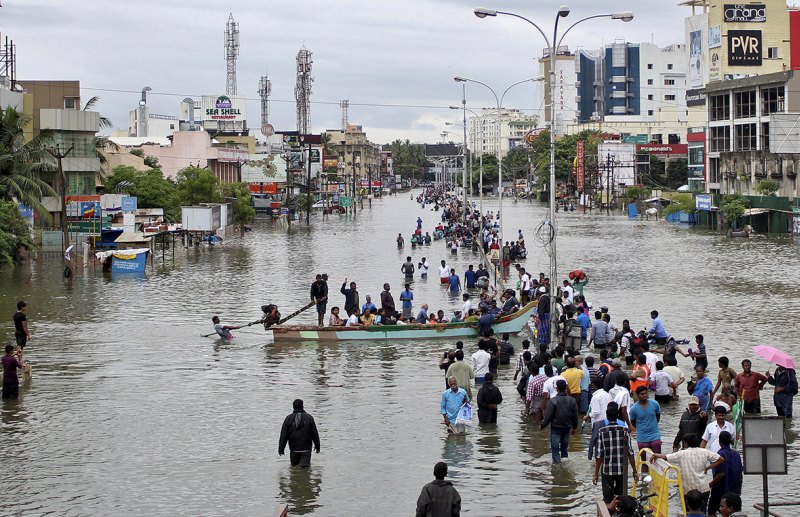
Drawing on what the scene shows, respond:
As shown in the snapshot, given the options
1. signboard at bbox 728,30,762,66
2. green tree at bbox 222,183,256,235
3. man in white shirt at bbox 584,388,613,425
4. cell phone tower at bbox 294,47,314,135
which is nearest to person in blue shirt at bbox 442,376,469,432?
man in white shirt at bbox 584,388,613,425

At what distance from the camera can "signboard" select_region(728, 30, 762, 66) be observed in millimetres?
109000

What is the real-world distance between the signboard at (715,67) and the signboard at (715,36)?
76 cm

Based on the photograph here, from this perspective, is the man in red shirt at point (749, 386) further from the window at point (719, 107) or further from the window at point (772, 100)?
the window at point (719, 107)

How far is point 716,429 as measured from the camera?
1316cm

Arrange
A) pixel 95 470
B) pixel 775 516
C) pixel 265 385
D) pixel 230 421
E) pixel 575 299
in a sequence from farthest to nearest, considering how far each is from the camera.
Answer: pixel 575 299, pixel 265 385, pixel 230 421, pixel 95 470, pixel 775 516

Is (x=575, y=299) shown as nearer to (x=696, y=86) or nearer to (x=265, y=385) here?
(x=265, y=385)

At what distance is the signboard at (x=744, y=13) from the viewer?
10812cm

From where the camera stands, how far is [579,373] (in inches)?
666

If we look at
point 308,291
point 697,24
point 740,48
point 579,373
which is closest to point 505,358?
point 579,373

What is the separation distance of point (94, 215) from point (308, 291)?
2081 centimetres

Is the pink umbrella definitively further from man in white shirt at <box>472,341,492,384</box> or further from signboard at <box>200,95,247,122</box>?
signboard at <box>200,95,247,122</box>

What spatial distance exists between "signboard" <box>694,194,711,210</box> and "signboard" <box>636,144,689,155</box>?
5238 cm

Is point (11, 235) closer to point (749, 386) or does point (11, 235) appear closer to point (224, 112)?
point (749, 386)

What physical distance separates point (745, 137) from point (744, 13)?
30746 mm
